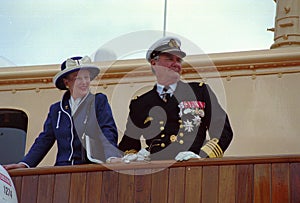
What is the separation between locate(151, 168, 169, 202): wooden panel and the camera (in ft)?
31.8

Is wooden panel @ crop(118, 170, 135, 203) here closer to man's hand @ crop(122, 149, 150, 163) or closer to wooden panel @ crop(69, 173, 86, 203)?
man's hand @ crop(122, 149, 150, 163)

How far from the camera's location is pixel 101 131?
10.3 meters

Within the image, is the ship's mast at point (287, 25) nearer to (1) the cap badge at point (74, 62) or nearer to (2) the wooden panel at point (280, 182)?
(1) the cap badge at point (74, 62)

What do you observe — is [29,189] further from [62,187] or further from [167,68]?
[167,68]

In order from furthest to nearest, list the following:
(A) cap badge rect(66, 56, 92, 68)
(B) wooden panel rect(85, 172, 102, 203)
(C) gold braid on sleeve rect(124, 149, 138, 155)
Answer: (A) cap badge rect(66, 56, 92, 68) < (C) gold braid on sleeve rect(124, 149, 138, 155) < (B) wooden panel rect(85, 172, 102, 203)

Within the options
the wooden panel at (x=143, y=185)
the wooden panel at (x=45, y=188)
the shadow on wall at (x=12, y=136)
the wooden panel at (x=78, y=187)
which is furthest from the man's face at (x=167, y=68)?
the shadow on wall at (x=12, y=136)

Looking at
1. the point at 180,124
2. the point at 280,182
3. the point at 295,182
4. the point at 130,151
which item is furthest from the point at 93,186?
the point at 295,182

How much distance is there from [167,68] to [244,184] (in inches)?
49.1

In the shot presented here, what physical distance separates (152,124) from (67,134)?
692 mm

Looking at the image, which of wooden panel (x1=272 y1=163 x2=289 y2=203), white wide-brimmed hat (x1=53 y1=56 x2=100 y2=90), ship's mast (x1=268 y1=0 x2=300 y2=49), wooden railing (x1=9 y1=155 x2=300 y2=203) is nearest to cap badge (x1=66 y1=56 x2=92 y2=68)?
white wide-brimmed hat (x1=53 y1=56 x2=100 y2=90)

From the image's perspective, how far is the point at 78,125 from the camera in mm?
10500

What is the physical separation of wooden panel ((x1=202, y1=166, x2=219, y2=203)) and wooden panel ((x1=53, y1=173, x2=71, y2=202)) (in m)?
1.02

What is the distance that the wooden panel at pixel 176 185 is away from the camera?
9.66m

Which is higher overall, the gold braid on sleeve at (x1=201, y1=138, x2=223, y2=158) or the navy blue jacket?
the navy blue jacket
